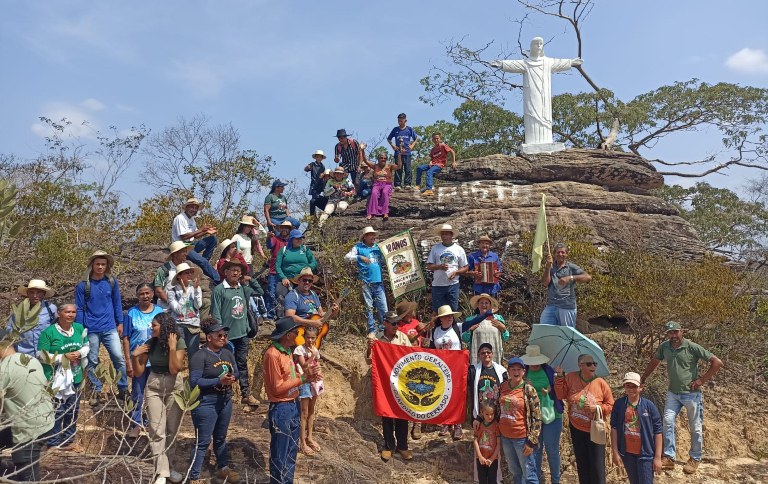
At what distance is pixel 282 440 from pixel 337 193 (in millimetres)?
7884

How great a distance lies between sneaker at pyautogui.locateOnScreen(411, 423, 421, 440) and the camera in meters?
9.03

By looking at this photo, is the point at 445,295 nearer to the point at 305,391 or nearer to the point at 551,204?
the point at 305,391

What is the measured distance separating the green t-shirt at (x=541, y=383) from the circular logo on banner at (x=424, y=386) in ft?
4.13

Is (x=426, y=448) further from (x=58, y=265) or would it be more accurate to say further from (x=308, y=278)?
(x=58, y=265)

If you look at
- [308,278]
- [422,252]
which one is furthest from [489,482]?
[422,252]

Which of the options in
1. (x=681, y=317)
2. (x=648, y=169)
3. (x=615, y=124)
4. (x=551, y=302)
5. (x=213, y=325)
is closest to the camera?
(x=213, y=325)

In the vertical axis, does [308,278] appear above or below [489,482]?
above

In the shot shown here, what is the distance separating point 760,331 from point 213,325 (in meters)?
9.30

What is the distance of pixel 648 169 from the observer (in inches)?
609

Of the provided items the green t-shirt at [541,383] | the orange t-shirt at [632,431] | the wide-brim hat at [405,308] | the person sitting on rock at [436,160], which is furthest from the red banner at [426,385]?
the person sitting on rock at [436,160]

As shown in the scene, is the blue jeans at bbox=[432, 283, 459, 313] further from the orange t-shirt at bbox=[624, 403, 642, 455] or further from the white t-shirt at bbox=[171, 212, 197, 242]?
the white t-shirt at bbox=[171, 212, 197, 242]

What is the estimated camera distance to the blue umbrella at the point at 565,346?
752 centimetres

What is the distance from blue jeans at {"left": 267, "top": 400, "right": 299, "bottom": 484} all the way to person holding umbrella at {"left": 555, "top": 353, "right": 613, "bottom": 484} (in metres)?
2.98

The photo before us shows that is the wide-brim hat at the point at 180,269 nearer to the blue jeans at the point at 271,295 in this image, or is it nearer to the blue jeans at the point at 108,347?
the blue jeans at the point at 108,347
